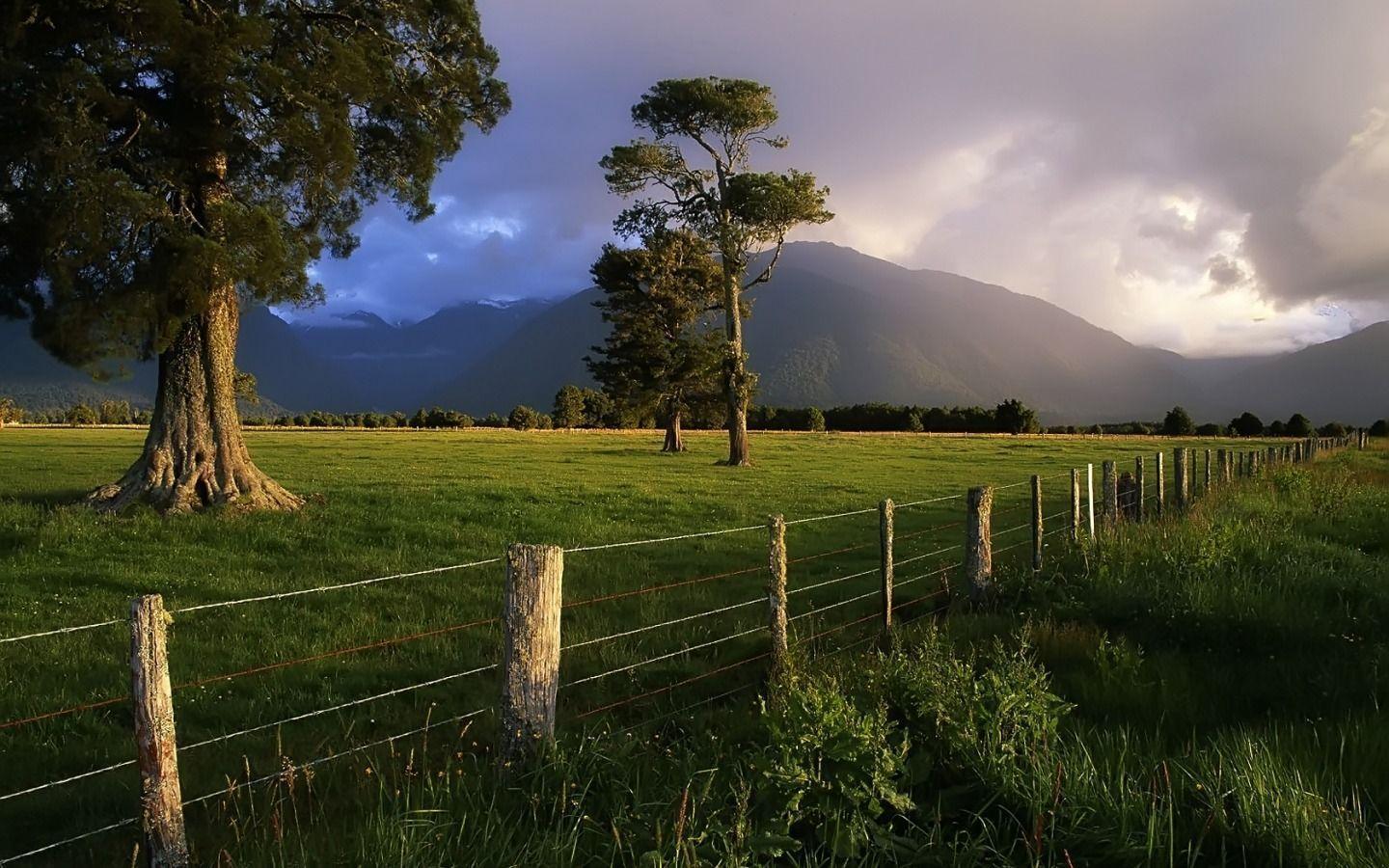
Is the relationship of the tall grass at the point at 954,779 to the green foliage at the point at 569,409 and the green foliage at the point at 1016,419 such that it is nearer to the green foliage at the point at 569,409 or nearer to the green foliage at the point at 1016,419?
the green foliage at the point at 1016,419

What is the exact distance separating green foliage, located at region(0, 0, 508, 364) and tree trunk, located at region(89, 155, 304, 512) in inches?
35.8

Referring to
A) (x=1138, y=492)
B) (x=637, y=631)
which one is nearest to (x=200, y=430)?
(x=637, y=631)

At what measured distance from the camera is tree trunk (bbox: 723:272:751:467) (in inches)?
1300

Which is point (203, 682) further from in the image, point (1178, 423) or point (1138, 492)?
point (1178, 423)

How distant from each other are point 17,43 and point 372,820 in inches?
644

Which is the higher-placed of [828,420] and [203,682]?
[828,420]

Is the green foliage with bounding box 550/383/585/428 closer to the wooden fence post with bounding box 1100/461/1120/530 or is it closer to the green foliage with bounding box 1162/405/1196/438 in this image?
the green foliage with bounding box 1162/405/1196/438

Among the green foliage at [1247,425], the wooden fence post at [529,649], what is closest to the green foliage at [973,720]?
the wooden fence post at [529,649]

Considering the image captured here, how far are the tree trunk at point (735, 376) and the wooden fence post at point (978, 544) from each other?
24261 mm

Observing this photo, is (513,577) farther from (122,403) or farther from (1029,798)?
(122,403)

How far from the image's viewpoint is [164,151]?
15109mm

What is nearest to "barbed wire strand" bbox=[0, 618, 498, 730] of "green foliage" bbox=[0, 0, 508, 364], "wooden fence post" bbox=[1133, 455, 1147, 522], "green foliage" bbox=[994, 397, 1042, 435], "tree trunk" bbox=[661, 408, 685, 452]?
"green foliage" bbox=[0, 0, 508, 364]

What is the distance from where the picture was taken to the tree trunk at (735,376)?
33031mm

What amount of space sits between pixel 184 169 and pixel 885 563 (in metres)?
14.8
